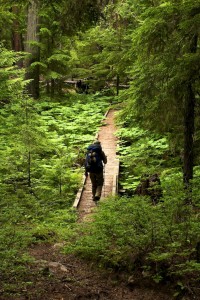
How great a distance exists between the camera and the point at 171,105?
27.3 feet

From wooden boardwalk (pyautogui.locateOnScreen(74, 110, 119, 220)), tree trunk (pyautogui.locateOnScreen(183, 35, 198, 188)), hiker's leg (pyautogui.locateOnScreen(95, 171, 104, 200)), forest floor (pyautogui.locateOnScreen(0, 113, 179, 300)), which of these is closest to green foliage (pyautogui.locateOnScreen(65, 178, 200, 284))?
forest floor (pyautogui.locateOnScreen(0, 113, 179, 300))

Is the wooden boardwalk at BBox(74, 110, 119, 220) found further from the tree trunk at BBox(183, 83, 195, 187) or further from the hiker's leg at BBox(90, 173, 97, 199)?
the tree trunk at BBox(183, 83, 195, 187)

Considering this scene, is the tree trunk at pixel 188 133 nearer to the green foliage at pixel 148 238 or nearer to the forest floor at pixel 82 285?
the green foliage at pixel 148 238

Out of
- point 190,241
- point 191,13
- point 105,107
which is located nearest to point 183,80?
point 191,13

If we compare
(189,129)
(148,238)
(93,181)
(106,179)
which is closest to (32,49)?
(106,179)

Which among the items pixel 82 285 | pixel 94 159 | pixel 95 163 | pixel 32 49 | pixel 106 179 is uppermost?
pixel 32 49

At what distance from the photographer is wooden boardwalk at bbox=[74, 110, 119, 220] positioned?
34.6 feet

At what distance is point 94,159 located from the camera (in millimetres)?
10297

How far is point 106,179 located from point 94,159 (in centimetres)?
249

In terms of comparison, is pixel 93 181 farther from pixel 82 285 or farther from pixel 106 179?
pixel 82 285

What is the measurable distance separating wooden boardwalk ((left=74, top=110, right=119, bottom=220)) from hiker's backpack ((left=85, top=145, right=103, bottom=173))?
103cm

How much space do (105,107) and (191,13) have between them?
1763 centimetres

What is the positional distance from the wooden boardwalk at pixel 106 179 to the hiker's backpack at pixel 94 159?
3.39 feet

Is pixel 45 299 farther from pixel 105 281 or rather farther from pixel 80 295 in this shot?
pixel 105 281
